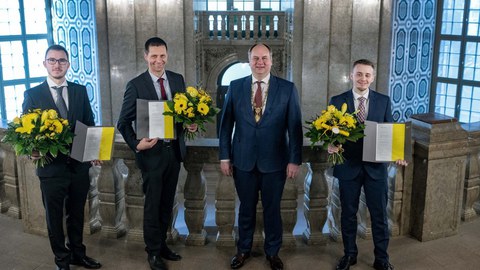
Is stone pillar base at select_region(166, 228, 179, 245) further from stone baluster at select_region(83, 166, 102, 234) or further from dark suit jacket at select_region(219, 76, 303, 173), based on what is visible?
dark suit jacket at select_region(219, 76, 303, 173)

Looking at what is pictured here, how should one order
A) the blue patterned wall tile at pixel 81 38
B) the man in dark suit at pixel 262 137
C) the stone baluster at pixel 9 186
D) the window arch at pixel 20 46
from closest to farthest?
the man in dark suit at pixel 262 137, the stone baluster at pixel 9 186, the blue patterned wall tile at pixel 81 38, the window arch at pixel 20 46

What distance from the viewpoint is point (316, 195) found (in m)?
5.21

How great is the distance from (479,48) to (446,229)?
329 inches

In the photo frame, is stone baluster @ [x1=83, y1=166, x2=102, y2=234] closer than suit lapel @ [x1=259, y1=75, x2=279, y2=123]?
No

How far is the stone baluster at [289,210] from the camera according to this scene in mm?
5141

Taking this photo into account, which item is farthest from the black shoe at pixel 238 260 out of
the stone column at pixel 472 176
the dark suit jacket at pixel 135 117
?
the stone column at pixel 472 176

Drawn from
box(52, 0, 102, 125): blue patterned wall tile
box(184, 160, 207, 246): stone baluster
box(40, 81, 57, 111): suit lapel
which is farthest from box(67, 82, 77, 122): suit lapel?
box(52, 0, 102, 125): blue patterned wall tile

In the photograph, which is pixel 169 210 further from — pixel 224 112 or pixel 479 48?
pixel 479 48

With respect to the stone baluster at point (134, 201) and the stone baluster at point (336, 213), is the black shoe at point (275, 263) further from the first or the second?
the stone baluster at point (134, 201)

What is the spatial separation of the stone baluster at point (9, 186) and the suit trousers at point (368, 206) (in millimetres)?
3157

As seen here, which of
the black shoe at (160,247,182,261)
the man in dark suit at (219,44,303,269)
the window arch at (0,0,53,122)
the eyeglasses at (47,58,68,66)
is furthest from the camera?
the window arch at (0,0,53,122)

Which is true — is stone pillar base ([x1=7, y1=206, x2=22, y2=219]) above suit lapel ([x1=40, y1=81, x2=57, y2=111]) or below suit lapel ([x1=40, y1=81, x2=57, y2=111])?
below

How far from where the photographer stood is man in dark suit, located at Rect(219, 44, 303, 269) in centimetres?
464

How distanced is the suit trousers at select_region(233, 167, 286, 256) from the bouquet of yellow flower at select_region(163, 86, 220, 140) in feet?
1.86
